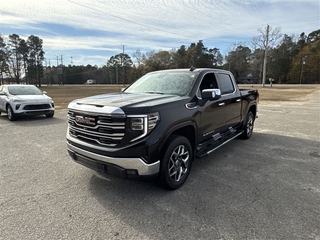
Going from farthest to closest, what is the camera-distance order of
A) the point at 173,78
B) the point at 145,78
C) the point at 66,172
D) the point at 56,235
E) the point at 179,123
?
the point at 145,78 → the point at 173,78 → the point at 66,172 → the point at 179,123 → the point at 56,235

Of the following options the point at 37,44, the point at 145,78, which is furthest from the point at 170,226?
the point at 37,44

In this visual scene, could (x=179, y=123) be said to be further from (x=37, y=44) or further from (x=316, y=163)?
(x=37, y=44)

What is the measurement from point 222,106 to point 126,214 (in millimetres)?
2866

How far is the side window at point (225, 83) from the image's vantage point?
486 centimetres

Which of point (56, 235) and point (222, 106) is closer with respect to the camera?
point (56, 235)

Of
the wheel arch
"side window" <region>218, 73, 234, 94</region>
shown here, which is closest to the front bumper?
the wheel arch

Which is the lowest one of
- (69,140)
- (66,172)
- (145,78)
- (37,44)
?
(66,172)

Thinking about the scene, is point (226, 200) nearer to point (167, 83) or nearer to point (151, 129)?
point (151, 129)

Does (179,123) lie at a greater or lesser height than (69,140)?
greater

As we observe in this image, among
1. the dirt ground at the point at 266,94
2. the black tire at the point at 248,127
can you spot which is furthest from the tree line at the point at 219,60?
the black tire at the point at 248,127

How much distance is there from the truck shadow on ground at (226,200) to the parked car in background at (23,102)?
7.23m

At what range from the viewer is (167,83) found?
4.27m

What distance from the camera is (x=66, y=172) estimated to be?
13.2ft

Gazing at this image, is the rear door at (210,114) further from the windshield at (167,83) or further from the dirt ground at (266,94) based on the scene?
the dirt ground at (266,94)
